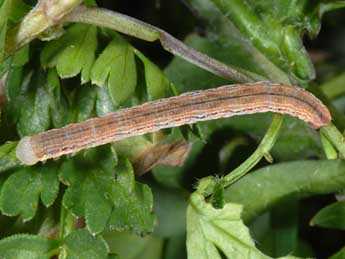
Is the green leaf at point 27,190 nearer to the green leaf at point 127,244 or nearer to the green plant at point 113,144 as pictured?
the green plant at point 113,144

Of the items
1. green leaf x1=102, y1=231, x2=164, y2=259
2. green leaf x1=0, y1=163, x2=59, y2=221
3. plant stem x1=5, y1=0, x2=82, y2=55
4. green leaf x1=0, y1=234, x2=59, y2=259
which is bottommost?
green leaf x1=102, y1=231, x2=164, y2=259

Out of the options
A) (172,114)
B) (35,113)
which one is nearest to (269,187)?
(172,114)

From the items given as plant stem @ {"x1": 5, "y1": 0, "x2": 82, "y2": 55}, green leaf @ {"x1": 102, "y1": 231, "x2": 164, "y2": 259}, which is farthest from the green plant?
green leaf @ {"x1": 102, "y1": 231, "x2": 164, "y2": 259}

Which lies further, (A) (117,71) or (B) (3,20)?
(A) (117,71)

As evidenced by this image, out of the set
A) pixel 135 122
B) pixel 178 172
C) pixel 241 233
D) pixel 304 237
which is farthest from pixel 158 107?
pixel 304 237

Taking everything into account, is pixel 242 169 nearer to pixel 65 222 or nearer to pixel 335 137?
pixel 335 137

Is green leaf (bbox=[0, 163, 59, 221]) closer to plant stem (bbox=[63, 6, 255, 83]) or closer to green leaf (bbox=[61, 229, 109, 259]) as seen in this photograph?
green leaf (bbox=[61, 229, 109, 259])
